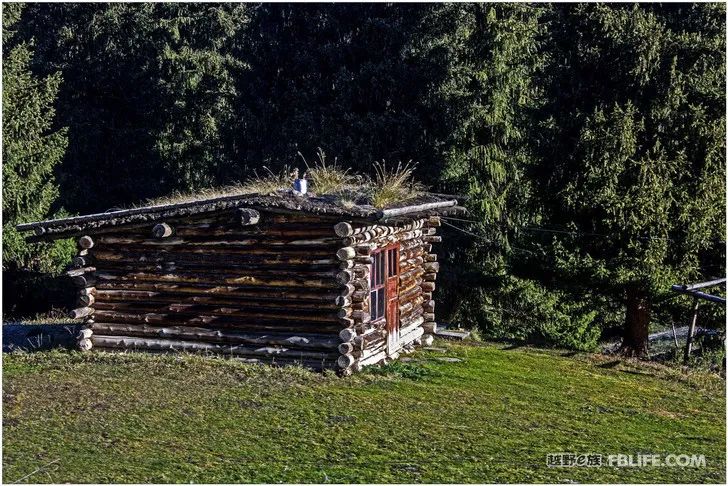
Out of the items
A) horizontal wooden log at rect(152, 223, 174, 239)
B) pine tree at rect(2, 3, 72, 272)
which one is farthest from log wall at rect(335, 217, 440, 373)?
pine tree at rect(2, 3, 72, 272)

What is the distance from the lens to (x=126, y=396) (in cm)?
1425

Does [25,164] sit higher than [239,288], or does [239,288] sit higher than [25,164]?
[25,164]

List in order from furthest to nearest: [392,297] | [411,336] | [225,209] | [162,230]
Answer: [411,336]
[392,297]
[162,230]
[225,209]

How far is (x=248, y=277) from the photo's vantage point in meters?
16.7

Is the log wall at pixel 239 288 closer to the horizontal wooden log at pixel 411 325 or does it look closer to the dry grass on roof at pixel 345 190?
the dry grass on roof at pixel 345 190

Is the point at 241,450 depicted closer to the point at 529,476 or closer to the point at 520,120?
the point at 529,476

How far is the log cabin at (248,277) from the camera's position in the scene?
→ 629 inches

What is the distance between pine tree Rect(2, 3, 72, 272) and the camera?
30.0m

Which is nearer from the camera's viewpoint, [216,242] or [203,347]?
[216,242]

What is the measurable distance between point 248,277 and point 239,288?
28 centimetres

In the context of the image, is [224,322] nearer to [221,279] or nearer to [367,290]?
[221,279]

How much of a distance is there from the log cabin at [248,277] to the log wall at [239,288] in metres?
0.02

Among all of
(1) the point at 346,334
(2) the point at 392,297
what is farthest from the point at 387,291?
Result: (1) the point at 346,334
